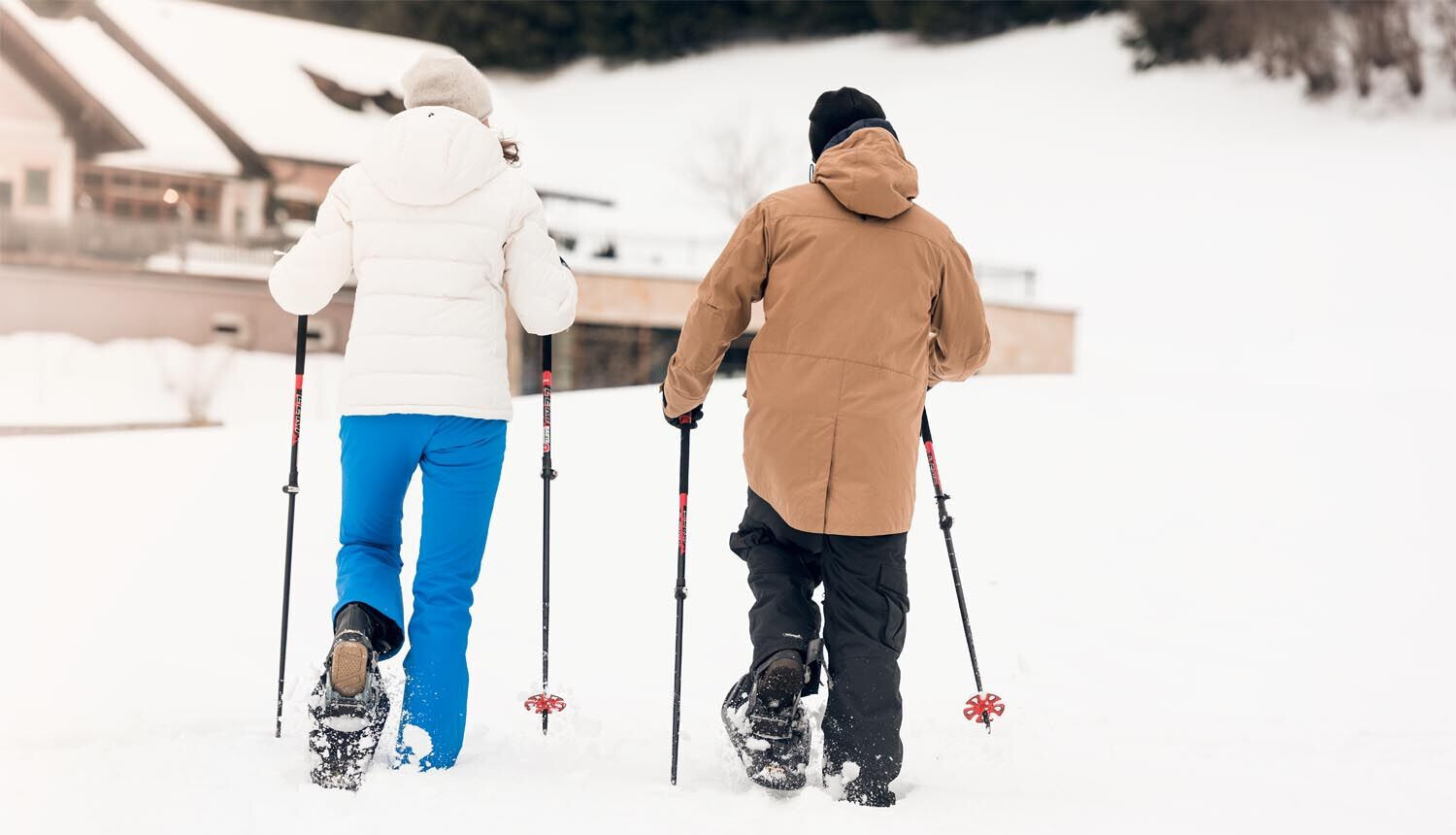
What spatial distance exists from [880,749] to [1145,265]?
25762 millimetres

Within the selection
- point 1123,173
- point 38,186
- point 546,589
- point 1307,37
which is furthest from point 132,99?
point 1307,37

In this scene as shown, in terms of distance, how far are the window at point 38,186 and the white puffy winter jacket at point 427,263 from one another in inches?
849

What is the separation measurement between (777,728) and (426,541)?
0.93 metres

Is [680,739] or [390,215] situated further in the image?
[680,739]

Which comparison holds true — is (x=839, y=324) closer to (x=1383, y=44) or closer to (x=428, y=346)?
(x=428, y=346)

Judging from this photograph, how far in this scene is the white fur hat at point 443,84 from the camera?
303 centimetres

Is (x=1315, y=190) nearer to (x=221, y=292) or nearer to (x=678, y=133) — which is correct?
(x=678, y=133)

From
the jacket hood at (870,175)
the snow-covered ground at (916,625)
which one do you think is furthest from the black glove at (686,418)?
the snow-covered ground at (916,625)

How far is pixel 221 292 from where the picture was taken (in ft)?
66.6

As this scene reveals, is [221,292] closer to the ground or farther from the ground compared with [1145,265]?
closer to the ground

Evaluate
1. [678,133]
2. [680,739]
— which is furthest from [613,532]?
[678,133]

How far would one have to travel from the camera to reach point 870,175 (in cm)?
286

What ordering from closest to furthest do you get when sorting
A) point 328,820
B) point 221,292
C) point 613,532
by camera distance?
1. point 328,820
2. point 613,532
3. point 221,292

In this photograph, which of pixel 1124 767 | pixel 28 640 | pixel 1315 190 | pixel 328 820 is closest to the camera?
pixel 328 820
